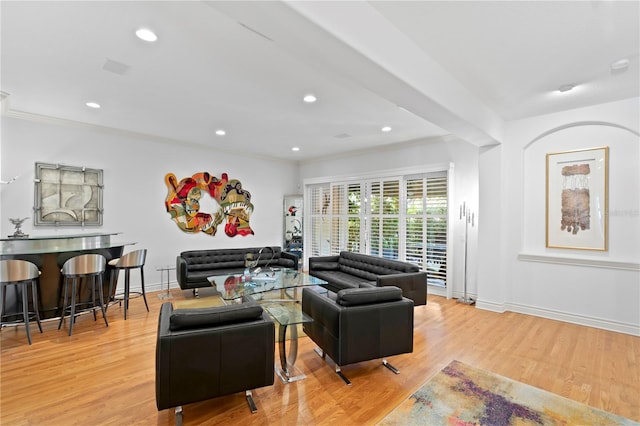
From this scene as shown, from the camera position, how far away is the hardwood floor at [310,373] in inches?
88.9

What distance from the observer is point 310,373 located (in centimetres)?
281

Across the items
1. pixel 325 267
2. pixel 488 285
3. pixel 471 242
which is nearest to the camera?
pixel 488 285

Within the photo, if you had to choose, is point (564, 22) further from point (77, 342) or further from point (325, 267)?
point (77, 342)

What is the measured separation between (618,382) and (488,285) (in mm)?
2091

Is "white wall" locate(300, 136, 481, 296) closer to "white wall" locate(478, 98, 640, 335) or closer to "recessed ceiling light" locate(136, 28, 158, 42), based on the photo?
"white wall" locate(478, 98, 640, 335)

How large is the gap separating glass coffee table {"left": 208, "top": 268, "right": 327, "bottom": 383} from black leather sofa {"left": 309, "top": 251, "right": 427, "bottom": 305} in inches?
25.4

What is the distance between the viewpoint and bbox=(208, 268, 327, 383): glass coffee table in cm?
277

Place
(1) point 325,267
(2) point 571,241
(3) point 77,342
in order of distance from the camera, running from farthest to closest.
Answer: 1. (1) point 325,267
2. (2) point 571,241
3. (3) point 77,342

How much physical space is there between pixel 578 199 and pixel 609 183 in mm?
372

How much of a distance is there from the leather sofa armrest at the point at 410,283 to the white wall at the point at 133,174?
4.13 metres

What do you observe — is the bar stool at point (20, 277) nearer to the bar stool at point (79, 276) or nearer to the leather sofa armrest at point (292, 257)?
the bar stool at point (79, 276)

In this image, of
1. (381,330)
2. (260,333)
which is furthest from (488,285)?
(260,333)

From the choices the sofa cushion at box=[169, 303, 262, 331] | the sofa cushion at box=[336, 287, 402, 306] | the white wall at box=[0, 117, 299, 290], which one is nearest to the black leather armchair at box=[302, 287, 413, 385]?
the sofa cushion at box=[336, 287, 402, 306]

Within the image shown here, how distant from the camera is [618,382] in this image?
108 inches
